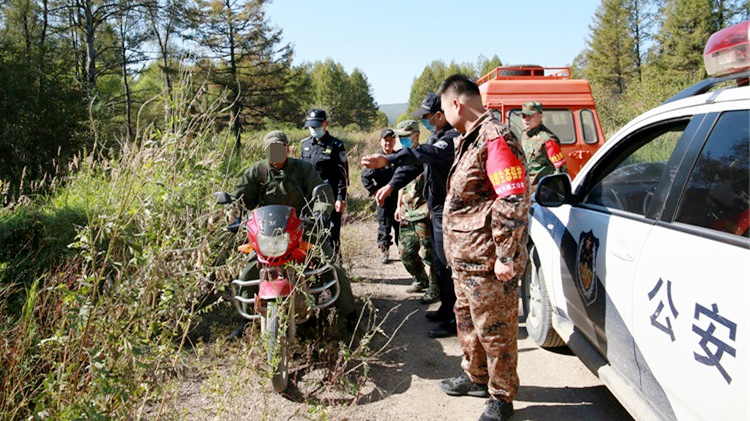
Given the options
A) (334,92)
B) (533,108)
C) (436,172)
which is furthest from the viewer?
(334,92)

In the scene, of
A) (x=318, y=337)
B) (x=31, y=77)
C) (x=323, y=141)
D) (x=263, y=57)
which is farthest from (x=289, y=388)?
(x=263, y=57)

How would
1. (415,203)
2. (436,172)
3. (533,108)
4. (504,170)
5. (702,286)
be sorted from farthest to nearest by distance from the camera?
(533,108)
(415,203)
(436,172)
(504,170)
(702,286)

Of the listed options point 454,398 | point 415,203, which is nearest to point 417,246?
point 415,203

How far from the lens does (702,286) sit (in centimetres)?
161

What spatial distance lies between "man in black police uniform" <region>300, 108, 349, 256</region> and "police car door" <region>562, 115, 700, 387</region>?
9.63 ft

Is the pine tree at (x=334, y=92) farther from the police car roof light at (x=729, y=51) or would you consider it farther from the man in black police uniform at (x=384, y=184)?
the police car roof light at (x=729, y=51)

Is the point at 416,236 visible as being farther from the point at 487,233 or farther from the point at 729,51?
the point at 729,51

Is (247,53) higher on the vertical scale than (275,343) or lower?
higher

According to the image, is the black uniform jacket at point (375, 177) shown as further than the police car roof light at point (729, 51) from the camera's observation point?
Yes

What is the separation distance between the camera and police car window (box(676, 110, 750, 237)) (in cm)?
172

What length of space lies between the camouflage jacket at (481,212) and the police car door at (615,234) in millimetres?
374

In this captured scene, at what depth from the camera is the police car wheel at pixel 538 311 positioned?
3434 millimetres

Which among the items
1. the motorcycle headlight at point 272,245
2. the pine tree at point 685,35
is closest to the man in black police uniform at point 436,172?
the motorcycle headlight at point 272,245

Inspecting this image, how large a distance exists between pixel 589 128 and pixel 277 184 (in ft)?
19.4
